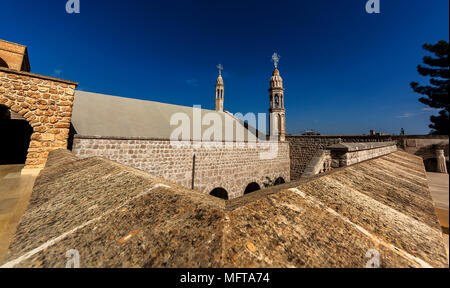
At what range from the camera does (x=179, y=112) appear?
12.8 m

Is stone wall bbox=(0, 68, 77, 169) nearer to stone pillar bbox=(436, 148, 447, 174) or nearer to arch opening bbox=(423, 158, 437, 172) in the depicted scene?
stone pillar bbox=(436, 148, 447, 174)

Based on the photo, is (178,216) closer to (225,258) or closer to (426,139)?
(225,258)

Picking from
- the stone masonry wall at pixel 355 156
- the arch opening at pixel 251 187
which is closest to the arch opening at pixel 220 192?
the arch opening at pixel 251 187

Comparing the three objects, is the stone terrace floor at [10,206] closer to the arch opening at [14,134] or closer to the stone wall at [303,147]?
the arch opening at [14,134]

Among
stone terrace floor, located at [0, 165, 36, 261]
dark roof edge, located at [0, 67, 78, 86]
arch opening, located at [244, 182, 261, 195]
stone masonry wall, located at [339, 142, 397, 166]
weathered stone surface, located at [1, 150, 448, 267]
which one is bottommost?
arch opening, located at [244, 182, 261, 195]

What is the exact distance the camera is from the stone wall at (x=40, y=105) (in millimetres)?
Result: 3608

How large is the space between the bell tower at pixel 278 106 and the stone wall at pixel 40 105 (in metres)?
14.0

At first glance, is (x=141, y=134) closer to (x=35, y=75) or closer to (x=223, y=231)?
(x=35, y=75)

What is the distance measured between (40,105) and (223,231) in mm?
5585

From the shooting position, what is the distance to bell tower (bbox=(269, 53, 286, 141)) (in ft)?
49.8

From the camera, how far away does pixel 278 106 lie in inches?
606

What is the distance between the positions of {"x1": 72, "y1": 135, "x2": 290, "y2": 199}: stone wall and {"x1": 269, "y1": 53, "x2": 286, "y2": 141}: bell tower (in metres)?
3.01

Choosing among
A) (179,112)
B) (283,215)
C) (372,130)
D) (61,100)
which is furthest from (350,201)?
(372,130)

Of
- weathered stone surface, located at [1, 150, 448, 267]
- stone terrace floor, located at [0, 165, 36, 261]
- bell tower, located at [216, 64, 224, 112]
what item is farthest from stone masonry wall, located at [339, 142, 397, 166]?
bell tower, located at [216, 64, 224, 112]
